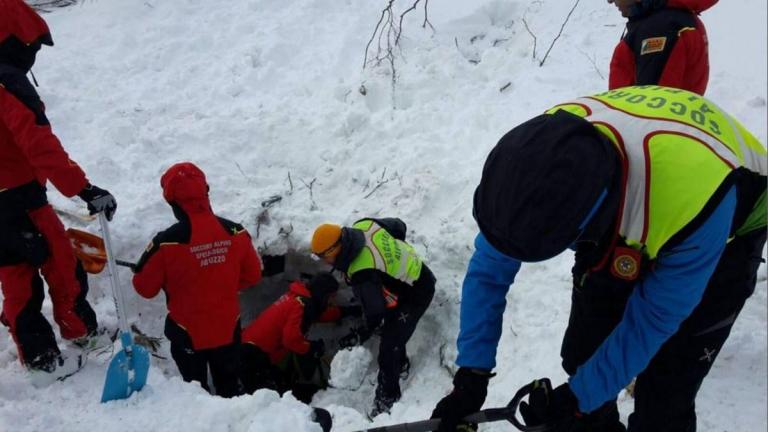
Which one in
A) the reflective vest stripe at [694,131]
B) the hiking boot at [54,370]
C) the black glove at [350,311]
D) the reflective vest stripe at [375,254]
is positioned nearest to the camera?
the reflective vest stripe at [694,131]

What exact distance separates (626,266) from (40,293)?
347 centimetres

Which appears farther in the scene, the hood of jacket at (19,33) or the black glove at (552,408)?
the hood of jacket at (19,33)

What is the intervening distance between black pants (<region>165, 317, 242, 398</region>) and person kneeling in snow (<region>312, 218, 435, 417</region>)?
93cm

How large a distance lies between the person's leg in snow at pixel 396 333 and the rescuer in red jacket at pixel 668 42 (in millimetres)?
2075

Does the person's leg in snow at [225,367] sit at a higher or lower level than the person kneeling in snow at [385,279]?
lower

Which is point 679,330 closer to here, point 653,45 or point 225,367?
point 653,45

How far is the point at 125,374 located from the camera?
319cm

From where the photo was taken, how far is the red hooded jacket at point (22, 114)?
319 centimetres

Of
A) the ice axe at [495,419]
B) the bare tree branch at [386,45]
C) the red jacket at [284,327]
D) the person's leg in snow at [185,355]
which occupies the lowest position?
the red jacket at [284,327]

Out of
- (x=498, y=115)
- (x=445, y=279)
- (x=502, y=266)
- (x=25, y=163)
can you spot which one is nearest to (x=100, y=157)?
(x=25, y=163)

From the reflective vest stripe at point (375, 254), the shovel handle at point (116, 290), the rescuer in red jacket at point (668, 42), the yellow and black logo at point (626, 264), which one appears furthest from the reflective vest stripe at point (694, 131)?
the shovel handle at point (116, 290)

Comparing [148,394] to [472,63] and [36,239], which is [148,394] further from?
[472,63]

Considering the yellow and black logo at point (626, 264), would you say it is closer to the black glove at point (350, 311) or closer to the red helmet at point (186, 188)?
the red helmet at point (186, 188)

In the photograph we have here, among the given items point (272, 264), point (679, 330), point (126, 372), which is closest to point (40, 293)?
point (126, 372)
